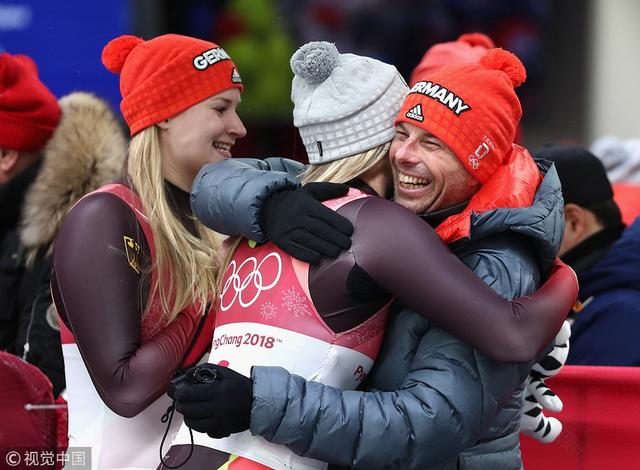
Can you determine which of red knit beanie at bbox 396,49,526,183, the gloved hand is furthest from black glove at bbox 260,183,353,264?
the gloved hand

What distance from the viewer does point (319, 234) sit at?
2.28 m

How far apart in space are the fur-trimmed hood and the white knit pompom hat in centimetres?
150

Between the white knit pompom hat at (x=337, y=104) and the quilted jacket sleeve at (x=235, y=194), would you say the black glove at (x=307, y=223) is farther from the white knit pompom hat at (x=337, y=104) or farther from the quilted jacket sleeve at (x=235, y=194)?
the white knit pompom hat at (x=337, y=104)

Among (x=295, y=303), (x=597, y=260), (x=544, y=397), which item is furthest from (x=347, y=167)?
(x=597, y=260)

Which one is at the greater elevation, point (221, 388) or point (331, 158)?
point (331, 158)

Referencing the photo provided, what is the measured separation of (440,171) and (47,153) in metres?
2.06

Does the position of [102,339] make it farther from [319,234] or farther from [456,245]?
[456,245]

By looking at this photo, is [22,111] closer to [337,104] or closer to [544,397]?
[337,104]

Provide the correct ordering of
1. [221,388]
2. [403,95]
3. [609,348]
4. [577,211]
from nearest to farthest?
[221,388], [403,95], [609,348], [577,211]

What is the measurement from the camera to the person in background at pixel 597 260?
3.52 metres

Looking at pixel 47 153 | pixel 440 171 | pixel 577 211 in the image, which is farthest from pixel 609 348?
pixel 47 153

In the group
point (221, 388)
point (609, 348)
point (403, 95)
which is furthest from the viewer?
point (609, 348)

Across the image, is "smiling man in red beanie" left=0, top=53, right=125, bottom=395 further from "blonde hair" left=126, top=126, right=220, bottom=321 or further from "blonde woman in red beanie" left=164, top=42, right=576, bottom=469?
"blonde woman in red beanie" left=164, top=42, right=576, bottom=469

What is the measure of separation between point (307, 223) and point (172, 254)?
2.51 ft
